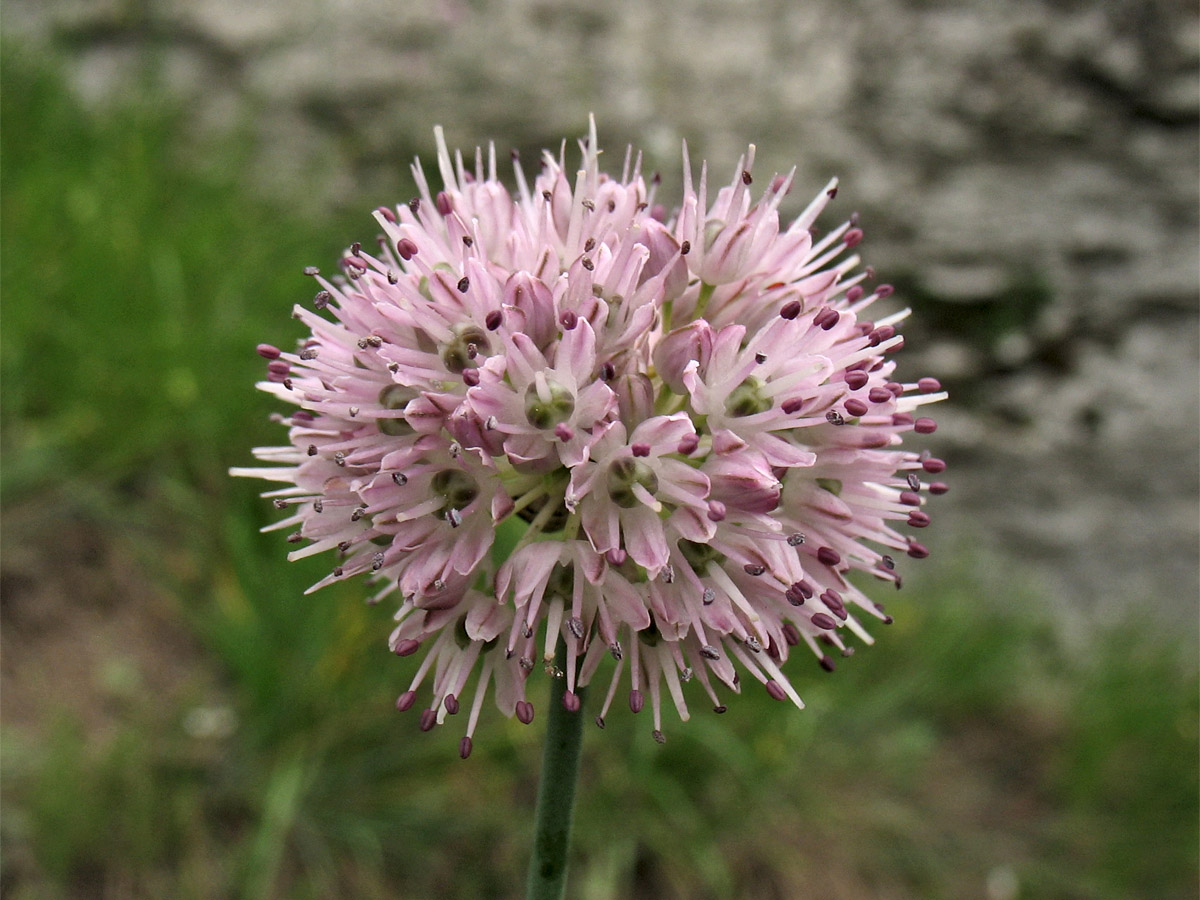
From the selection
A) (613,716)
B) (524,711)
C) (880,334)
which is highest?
(880,334)

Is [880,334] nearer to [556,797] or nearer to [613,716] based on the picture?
[556,797]

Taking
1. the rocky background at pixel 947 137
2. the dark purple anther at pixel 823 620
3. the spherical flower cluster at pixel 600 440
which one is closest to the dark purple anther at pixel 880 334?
the spherical flower cluster at pixel 600 440

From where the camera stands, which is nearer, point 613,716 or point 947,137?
point 613,716

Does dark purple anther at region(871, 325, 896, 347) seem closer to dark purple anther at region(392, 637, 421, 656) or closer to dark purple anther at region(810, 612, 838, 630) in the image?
dark purple anther at region(810, 612, 838, 630)

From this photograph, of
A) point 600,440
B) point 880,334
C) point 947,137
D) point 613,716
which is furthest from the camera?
point 947,137

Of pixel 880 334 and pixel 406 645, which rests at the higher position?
pixel 880 334

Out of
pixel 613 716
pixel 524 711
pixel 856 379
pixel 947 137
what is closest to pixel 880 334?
pixel 856 379

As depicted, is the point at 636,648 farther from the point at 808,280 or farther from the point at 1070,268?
the point at 1070,268

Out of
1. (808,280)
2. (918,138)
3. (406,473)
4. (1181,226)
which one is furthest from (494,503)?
(1181,226)
